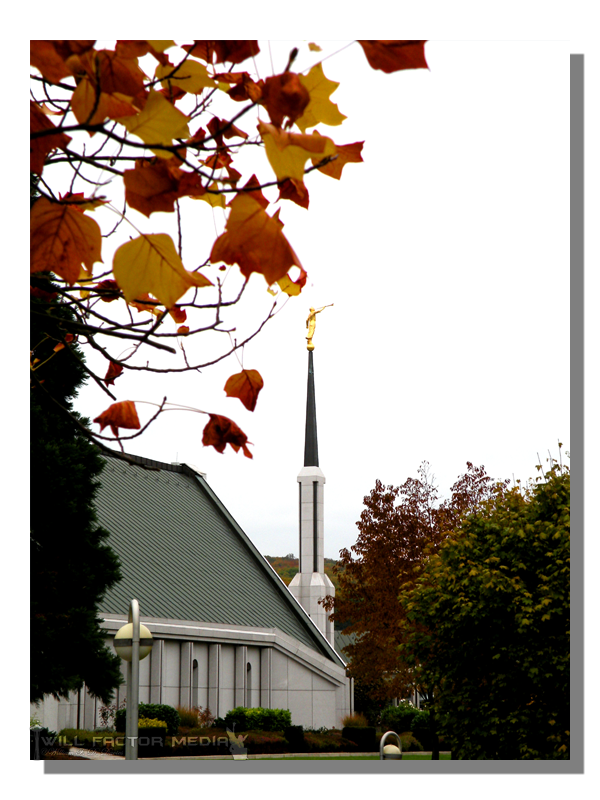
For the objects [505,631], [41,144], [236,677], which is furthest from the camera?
[236,677]

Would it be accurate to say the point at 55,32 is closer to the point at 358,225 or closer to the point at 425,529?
the point at 358,225

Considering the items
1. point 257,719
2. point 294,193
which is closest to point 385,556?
point 257,719

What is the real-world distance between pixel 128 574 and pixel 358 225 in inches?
508

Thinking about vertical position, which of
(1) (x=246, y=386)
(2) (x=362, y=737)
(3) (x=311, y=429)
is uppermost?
(3) (x=311, y=429)

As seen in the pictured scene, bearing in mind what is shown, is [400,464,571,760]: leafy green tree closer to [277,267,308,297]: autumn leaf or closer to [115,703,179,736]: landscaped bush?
[115,703,179,736]: landscaped bush

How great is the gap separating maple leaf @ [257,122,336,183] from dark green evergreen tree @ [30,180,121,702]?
728 centimetres

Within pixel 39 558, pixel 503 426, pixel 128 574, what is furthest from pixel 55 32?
pixel 128 574

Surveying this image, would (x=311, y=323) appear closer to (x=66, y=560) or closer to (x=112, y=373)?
(x=66, y=560)

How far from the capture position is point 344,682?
20.9 metres

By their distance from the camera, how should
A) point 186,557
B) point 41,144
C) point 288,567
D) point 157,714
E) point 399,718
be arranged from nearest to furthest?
point 41,144 < point 157,714 < point 186,557 < point 399,718 < point 288,567

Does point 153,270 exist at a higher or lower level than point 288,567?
higher

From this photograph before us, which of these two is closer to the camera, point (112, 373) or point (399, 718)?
point (112, 373)

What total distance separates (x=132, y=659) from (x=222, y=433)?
4.18 metres

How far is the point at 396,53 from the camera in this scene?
4.32 feet
